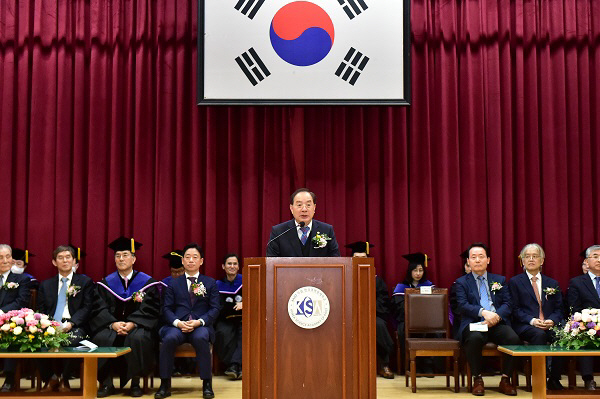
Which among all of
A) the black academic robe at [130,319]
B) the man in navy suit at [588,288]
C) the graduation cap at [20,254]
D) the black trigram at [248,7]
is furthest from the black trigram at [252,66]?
the man in navy suit at [588,288]

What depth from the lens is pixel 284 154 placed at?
305 inches

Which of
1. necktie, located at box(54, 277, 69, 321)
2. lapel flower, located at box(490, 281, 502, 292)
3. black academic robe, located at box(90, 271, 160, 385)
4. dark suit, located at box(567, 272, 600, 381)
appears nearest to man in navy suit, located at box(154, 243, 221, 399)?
black academic robe, located at box(90, 271, 160, 385)

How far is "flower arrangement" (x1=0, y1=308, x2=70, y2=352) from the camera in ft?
17.6

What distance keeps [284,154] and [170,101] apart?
4.40 feet

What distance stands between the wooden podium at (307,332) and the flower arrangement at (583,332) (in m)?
2.11

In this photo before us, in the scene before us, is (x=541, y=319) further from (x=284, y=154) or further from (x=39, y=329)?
(x=39, y=329)

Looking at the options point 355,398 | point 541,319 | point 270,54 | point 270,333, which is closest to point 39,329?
point 270,333

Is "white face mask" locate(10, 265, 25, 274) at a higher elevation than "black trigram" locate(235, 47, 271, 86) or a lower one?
lower

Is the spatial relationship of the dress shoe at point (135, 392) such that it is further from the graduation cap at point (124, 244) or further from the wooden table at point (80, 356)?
the graduation cap at point (124, 244)

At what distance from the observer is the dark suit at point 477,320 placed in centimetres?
624

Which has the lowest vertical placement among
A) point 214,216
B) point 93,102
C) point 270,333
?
point 270,333

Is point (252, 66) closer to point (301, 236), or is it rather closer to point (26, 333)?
point (301, 236)

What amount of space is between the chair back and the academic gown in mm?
1620

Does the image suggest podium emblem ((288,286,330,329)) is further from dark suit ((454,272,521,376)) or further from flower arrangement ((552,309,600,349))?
dark suit ((454,272,521,376))
